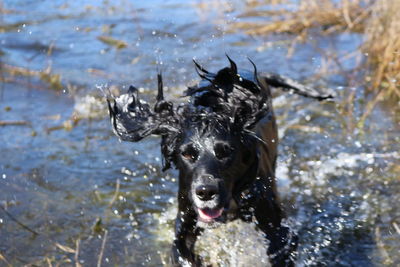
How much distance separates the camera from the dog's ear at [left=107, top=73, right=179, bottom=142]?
3.87 m

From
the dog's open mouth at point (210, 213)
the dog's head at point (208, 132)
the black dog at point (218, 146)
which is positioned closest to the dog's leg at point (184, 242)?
the black dog at point (218, 146)

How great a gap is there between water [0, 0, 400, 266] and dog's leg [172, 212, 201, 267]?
0.37 meters

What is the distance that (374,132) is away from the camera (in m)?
5.93

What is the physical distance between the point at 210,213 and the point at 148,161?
236 cm

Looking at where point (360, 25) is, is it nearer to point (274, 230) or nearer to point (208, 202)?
point (274, 230)

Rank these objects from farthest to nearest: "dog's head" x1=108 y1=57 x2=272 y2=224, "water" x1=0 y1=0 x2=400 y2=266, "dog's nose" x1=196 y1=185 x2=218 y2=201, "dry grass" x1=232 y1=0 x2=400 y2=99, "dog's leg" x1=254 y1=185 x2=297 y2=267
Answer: "dry grass" x1=232 y1=0 x2=400 y2=99, "water" x1=0 y1=0 x2=400 y2=266, "dog's leg" x1=254 y1=185 x2=297 y2=267, "dog's head" x1=108 y1=57 x2=272 y2=224, "dog's nose" x1=196 y1=185 x2=218 y2=201

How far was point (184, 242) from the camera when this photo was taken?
391 cm

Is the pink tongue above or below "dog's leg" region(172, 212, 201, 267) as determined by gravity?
above

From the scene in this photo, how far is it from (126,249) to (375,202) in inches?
74.0

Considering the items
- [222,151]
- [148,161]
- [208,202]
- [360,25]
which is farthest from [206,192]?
[360,25]

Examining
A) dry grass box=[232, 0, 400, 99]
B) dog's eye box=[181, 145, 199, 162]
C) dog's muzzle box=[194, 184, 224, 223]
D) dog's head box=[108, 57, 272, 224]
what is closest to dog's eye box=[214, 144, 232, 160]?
dog's head box=[108, 57, 272, 224]

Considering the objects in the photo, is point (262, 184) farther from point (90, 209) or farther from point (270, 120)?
point (90, 209)

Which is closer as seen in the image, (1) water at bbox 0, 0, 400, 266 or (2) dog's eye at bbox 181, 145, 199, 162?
(2) dog's eye at bbox 181, 145, 199, 162

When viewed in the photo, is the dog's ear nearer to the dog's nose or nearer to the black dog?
the black dog
